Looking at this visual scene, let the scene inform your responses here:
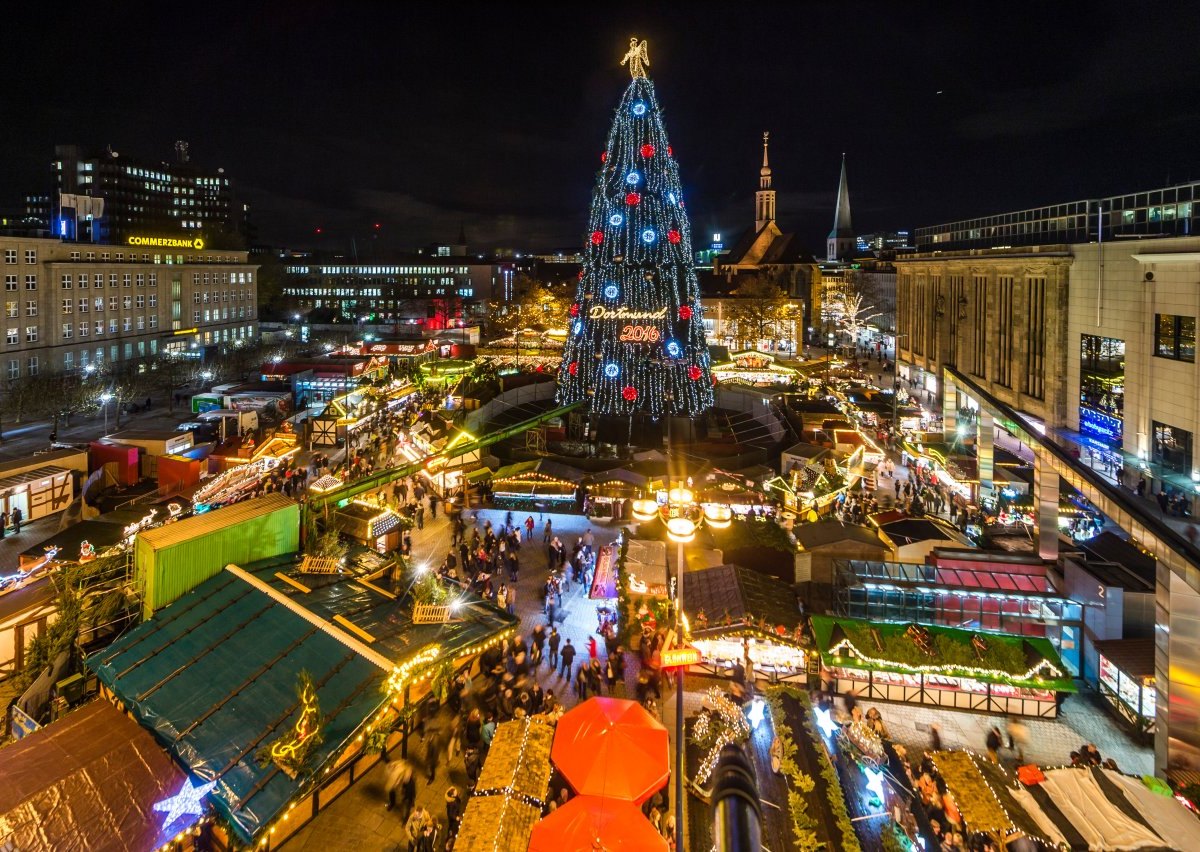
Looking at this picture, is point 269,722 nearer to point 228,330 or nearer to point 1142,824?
point 1142,824

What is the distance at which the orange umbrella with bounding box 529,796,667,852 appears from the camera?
726 cm

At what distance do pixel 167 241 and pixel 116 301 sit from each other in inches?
464

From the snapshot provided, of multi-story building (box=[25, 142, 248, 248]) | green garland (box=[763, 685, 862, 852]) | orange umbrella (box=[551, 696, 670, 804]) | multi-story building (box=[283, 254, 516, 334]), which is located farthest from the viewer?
multi-story building (box=[283, 254, 516, 334])

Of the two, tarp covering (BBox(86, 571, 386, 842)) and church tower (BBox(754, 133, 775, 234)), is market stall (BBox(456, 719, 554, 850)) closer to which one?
tarp covering (BBox(86, 571, 386, 842))

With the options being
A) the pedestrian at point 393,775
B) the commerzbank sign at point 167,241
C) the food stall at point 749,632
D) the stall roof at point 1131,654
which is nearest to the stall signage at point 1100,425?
the stall roof at point 1131,654

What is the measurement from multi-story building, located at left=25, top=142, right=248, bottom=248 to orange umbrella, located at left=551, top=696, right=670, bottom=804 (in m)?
88.5

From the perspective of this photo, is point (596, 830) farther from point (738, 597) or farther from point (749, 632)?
point (738, 597)

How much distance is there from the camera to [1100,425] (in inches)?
826

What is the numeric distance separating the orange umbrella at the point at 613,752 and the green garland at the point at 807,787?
215 cm

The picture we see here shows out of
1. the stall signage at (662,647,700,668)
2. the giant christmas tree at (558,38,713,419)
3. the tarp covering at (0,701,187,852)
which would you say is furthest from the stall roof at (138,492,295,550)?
the giant christmas tree at (558,38,713,419)

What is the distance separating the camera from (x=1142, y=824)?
291 inches

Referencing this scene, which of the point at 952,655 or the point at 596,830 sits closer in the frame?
the point at 596,830

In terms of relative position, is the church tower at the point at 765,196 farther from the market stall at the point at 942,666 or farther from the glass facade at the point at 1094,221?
the market stall at the point at 942,666

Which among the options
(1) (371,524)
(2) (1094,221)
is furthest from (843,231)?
(1) (371,524)
